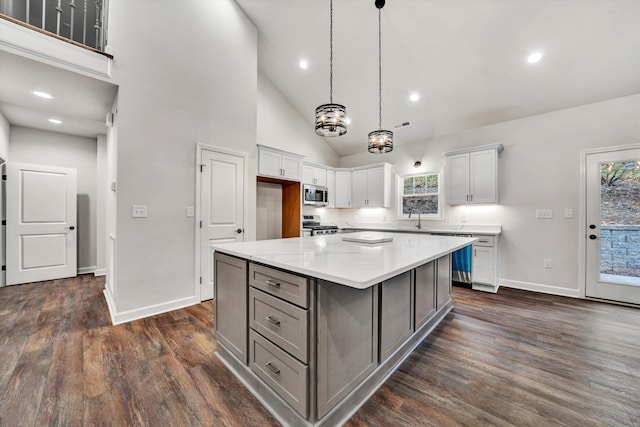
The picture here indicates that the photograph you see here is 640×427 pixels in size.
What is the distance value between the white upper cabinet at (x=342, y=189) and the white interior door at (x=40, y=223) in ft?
15.9

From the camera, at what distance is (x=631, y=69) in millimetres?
2969

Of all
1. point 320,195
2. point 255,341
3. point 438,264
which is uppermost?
point 320,195

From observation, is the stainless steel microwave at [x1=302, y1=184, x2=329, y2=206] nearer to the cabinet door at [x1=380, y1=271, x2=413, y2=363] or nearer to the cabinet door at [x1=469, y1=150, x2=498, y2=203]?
the cabinet door at [x1=469, y1=150, x2=498, y2=203]

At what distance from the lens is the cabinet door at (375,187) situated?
17.5ft

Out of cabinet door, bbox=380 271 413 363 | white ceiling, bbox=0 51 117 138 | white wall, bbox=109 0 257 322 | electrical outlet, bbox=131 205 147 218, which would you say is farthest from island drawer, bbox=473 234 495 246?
white ceiling, bbox=0 51 117 138

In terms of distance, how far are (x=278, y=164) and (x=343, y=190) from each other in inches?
80.6

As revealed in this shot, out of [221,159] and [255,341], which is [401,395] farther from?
[221,159]

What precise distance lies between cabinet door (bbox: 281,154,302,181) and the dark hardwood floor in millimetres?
2655

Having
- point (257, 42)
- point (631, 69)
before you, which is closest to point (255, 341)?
point (257, 42)

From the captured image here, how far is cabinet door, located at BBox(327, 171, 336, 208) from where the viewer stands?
227 inches

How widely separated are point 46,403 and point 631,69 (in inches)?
243

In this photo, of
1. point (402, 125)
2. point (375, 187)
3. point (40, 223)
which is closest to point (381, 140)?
point (402, 125)

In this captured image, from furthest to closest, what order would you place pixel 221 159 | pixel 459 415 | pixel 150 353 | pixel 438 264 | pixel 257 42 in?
pixel 257 42, pixel 221 159, pixel 438 264, pixel 150 353, pixel 459 415

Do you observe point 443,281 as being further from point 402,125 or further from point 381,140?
point 402,125
